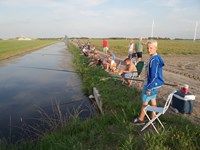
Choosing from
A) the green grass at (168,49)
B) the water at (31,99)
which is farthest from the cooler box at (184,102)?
the green grass at (168,49)

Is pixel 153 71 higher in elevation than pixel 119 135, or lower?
higher

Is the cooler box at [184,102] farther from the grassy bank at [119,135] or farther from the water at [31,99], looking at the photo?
the water at [31,99]

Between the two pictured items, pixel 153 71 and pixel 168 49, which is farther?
pixel 168 49

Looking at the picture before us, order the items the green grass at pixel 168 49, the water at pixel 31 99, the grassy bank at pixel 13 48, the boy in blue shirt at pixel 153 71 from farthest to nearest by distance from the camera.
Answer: the green grass at pixel 168 49
the grassy bank at pixel 13 48
the water at pixel 31 99
the boy in blue shirt at pixel 153 71

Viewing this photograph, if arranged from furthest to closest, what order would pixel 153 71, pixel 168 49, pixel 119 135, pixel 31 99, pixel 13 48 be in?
pixel 13 48, pixel 168 49, pixel 31 99, pixel 119 135, pixel 153 71

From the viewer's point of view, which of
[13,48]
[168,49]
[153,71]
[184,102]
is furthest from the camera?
[13,48]

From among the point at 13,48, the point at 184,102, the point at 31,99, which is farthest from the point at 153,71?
the point at 13,48

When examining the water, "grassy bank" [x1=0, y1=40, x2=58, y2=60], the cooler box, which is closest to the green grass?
"grassy bank" [x1=0, y1=40, x2=58, y2=60]

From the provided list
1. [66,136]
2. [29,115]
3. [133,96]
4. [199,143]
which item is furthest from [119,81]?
[199,143]

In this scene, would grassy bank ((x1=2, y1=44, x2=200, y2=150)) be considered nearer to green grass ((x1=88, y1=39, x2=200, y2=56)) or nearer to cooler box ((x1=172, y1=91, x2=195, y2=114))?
cooler box ((x1=172, y1=91, x2=195, y2=114))

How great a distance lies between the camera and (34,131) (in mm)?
6637

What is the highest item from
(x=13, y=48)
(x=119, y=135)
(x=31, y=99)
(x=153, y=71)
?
(x=153, y=71)

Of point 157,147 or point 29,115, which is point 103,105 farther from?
point 157,147

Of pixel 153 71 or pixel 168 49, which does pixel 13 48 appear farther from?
pixel 153 71
